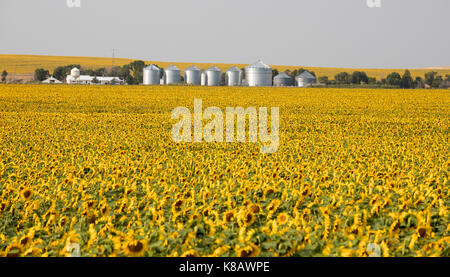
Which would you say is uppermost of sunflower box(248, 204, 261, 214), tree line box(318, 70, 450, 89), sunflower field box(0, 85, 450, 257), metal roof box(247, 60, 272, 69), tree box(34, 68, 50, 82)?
metal roof box(247, 60, 272, 69)

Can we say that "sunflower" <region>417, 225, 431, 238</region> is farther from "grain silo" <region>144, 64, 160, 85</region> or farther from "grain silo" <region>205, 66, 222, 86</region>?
"grain silo" <region>144, 64, 160, 85</region>

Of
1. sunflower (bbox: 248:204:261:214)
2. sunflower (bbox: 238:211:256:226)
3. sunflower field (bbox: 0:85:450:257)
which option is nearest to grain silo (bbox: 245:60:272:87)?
sunflower field (bbox: 0:85:450:257)

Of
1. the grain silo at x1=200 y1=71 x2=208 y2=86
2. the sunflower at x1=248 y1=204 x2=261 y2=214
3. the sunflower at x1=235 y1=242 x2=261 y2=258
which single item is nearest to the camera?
the sunflower at x1=235 y1=242 x2=261 y2=258

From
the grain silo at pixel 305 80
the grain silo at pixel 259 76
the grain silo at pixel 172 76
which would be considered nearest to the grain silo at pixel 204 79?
the grain silo at pixel 172 76

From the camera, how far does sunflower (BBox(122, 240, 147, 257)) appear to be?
4.21m

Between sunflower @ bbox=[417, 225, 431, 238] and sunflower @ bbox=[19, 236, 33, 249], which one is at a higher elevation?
sunflower @ bbox=[19, 236, 33, 249]

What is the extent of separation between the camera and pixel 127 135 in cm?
1569

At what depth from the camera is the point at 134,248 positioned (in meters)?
4.23

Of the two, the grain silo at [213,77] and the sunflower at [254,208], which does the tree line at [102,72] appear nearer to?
the grain silo at [213,77]

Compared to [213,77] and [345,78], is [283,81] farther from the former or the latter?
[213,77]

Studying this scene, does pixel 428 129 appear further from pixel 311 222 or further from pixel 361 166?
pixel 311 222

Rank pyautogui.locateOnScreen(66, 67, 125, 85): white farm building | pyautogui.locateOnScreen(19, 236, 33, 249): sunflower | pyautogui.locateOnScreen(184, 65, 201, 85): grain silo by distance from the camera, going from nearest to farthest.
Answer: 1. pyautogui.locateOnScreen(19, 236, 33, 249): sunflower
2. pyautogui.locateOnScreen(184, 65, 201, 85): grain silo
3. pyautogui.locateOnScreen(66, 67, 125, 85): white farm building
